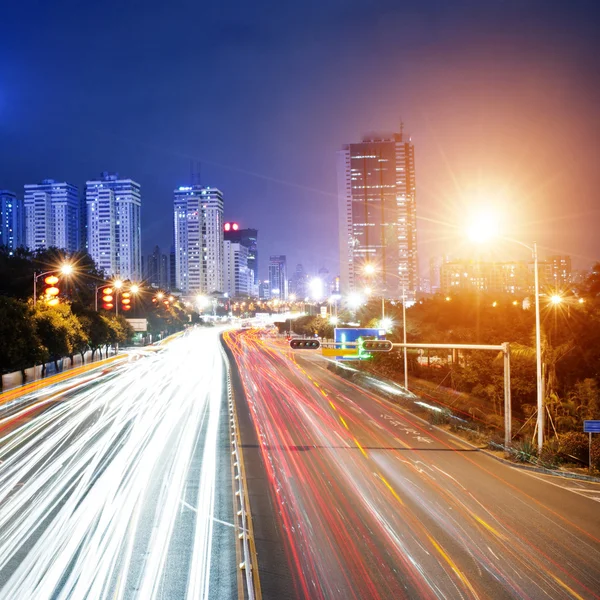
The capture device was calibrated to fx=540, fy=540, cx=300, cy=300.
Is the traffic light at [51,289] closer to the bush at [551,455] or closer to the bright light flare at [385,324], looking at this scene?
the bush at [551,455]

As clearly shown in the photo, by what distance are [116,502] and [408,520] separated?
7642mm

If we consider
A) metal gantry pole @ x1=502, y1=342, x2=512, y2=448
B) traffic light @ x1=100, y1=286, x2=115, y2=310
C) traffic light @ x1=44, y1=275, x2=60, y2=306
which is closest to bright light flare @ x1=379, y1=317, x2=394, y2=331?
metal gantry pole @ x1=502, y1=342, x2=512, y2=448

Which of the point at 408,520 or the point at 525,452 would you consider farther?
the point at 525,452

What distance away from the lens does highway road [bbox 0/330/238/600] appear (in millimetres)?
10242

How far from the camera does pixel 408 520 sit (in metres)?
13.3

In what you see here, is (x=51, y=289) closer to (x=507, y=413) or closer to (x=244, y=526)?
(x=244, y=526)

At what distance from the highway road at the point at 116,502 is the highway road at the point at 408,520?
4.28 ft

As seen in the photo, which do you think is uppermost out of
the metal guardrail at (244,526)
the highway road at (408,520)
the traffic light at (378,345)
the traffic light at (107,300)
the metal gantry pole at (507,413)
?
the traffic light at (107,300)

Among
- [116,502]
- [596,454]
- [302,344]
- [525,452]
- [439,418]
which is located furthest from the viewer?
[439,418]

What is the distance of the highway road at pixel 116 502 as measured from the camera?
10.2 meters

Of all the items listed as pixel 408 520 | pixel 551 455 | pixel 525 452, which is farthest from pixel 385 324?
pixel 408 520

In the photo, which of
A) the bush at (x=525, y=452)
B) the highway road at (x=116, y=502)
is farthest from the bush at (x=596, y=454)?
the highway road at (x=116, y=502)

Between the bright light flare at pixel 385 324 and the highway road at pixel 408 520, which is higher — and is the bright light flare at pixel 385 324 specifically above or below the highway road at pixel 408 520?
above

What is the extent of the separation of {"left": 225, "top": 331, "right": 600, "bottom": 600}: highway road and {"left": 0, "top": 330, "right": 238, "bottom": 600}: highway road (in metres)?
1.31
